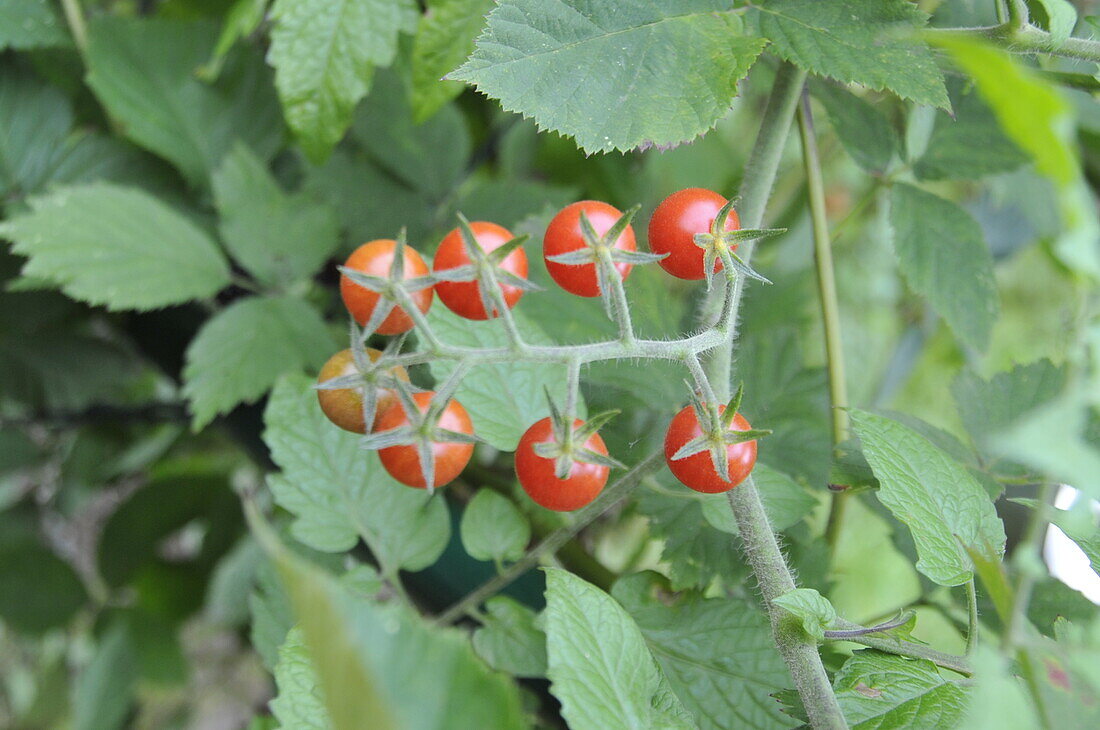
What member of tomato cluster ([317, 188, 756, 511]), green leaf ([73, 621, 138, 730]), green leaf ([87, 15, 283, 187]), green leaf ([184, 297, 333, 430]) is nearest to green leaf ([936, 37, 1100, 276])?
tomato cluster ([317, 188, 756, 511])

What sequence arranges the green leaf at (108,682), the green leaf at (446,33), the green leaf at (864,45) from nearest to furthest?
the green leaf at (864,45) → the green leaf at (446,33) → the green leaf at (108,682)

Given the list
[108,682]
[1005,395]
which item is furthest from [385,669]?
[108,682]

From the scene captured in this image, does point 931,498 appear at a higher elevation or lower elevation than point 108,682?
higher

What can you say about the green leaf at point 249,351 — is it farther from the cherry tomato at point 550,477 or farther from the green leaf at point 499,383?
the cherry tomato at point 550,477

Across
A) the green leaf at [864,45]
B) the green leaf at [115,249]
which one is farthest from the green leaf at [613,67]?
the green leaf at [115,249]

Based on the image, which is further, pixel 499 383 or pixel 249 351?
pixel 249 351

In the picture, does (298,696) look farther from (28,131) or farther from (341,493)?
(28,131)
